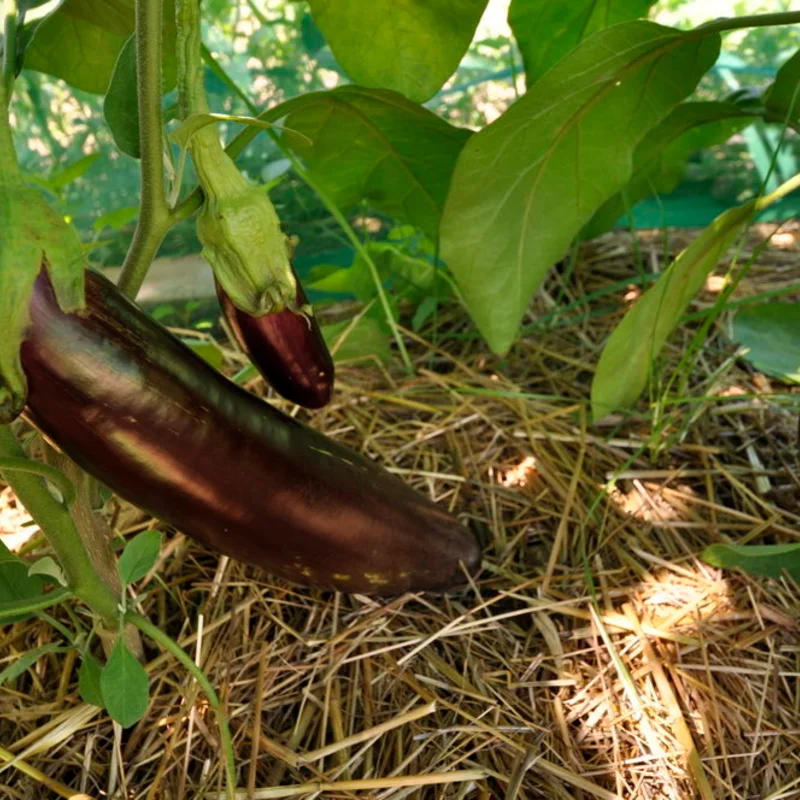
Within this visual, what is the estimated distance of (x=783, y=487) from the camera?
0.94 metres

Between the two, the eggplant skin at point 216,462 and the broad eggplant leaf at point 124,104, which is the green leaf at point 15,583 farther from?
the broad eggplant leaf at point 124,104

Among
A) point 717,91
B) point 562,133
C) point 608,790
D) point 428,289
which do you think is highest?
point 562,133

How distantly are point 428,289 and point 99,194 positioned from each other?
60 centimetres

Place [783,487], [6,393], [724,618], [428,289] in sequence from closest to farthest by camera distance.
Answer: [6,393], [724,618], [783,487], [428,289]

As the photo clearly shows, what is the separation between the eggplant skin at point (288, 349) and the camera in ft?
1.98

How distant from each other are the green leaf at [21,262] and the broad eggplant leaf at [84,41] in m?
0.33

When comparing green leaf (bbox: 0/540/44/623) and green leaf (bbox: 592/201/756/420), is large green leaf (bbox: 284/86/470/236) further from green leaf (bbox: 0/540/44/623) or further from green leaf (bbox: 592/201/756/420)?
green leaf (bbox: 0/540/44/623)

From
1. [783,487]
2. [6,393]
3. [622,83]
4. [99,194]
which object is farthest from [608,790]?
[99,194]

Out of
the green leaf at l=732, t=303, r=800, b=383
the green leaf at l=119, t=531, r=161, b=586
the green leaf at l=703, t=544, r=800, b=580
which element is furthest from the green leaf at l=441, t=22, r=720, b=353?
the green leaf at l=119, t=531, r=161, b=586

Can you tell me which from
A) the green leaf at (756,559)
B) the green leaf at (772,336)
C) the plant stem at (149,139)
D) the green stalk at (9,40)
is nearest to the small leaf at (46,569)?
the plant stem at (149,139)

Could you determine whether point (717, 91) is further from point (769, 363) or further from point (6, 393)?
point (6, 393)

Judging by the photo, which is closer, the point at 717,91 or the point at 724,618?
the point at 724,618

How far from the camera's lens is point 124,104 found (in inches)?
24.0

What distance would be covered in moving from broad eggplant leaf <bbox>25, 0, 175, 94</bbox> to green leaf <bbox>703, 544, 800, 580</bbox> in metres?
0.66
